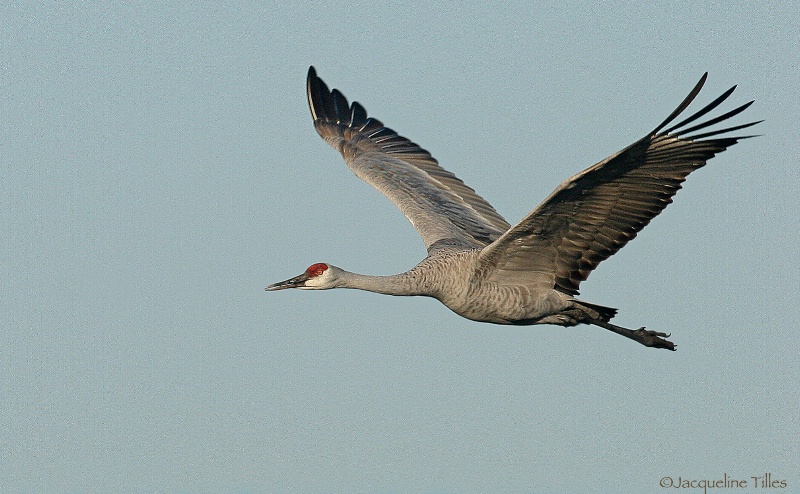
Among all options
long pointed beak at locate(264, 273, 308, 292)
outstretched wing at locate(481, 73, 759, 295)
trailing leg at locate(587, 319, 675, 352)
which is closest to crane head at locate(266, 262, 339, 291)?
long pointed beak at locate(264, 273, 308, 292)

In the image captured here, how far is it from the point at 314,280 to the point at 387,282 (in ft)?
2.74

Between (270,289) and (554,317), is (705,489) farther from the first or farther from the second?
(270,289)

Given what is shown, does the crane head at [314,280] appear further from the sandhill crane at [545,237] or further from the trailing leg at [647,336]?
the trailing leg at [647,336]

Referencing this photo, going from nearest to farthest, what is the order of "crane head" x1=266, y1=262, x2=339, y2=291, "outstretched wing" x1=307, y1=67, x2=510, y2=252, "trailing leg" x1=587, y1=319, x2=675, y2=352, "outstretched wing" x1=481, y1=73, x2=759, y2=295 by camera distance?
1. "outstretched wing" x1=481, y1=73, x2=759, y2=295
2. "crane head" x1=266, y1=262, x2=339, y2=291
3. "trailing leg" x1=587, y1=319, x2=675, y2=352
4. "outstretched wing" x1=307, y1=67, x2=510, y2=252

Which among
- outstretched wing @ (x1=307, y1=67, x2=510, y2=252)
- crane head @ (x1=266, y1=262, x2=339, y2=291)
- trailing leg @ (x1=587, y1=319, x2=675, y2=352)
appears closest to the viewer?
crane head @ (x1=266, y1=262, x2=339, y2=291)

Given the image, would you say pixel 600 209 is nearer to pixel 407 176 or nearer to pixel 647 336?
pixel 647 336

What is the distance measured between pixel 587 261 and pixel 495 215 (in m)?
3.64

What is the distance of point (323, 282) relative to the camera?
1223 cm

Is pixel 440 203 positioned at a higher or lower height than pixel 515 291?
higher

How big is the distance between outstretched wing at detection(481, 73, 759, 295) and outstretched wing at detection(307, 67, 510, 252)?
5.33ft

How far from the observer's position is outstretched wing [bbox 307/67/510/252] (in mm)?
14633

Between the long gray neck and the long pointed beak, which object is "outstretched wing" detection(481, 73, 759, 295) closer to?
the long gray neck

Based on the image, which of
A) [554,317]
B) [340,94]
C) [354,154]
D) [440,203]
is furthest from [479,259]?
[340,94]

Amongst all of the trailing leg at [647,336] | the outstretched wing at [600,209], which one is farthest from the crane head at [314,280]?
the trailing leg at [647,336]
